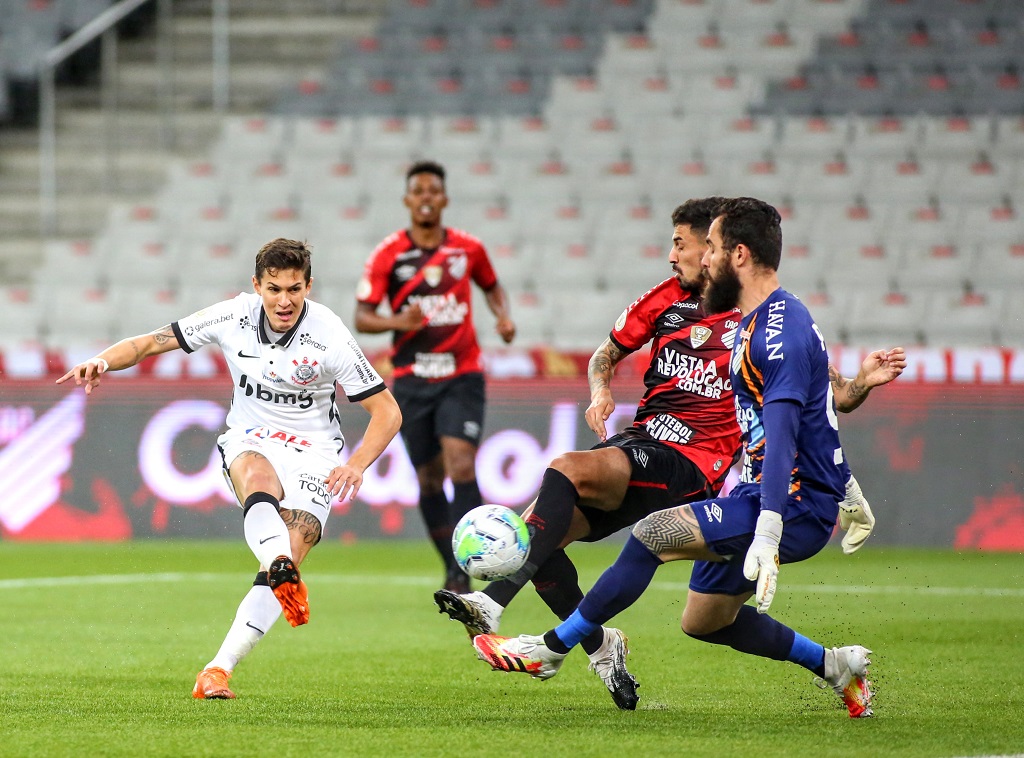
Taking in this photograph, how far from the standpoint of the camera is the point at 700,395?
6.04 metres

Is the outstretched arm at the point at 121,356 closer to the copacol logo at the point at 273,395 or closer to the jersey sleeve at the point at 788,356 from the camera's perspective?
the copacol logo at the point at 273,395

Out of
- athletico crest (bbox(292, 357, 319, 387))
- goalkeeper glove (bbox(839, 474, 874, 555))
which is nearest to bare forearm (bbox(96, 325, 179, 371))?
athletico crest (bbox(292, 357, 319, 387))

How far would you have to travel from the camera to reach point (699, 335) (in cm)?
606

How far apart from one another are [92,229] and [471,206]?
4.80 m

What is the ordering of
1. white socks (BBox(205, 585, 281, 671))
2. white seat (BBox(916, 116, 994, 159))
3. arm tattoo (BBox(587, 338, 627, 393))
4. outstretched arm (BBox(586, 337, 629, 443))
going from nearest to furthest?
white socks (BBox(205, 585, 281, 671)) → outstretched arm (BBox(586, 337, 629, 443)) → arm tattoo (BBox(587, 338, 627, 393)) → white seat (BBox(916, 116, 994, 159))

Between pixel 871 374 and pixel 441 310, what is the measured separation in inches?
173

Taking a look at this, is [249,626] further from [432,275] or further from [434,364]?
[432,275]

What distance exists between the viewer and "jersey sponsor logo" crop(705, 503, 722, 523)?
5012 millimetres

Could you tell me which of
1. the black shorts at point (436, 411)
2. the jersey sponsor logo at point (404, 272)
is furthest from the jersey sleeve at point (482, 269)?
the black shorts at point (436, 411)

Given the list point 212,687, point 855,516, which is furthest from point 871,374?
point 212,687

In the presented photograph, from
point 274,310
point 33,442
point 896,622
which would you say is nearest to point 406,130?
point 33,442

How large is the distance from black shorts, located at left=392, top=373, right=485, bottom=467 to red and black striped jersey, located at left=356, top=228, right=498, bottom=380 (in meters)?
0.07

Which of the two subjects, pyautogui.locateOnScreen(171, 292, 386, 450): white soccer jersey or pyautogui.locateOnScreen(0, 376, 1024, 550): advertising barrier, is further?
pyautogui.locateOnScreen(0, 376, 1024, 550): advertising barrier

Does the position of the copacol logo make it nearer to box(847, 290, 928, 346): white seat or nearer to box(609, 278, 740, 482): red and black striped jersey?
box(609, 278, 740, 482): red and black striped jersey
